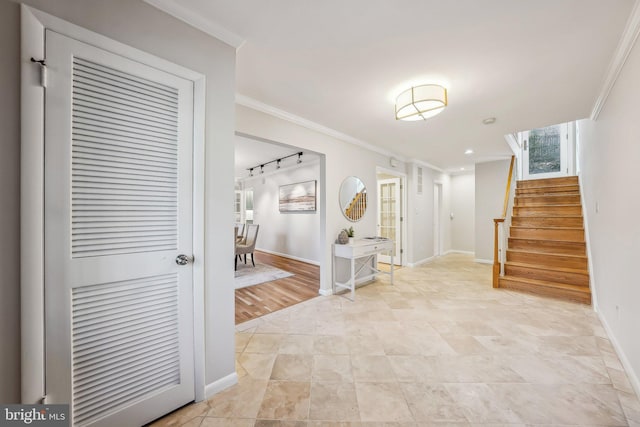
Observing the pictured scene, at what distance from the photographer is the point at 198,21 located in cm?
151

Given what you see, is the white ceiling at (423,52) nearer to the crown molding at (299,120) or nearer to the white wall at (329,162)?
the crown molding at (299,120)

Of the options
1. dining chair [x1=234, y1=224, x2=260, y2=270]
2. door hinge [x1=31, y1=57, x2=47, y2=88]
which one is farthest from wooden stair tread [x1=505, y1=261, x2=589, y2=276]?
door hinge [x1=31, y1=57, x2=47, y2=88]

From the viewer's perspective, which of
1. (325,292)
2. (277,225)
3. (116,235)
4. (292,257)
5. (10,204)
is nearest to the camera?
(10,204)

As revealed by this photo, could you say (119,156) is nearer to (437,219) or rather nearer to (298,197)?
(298,197)

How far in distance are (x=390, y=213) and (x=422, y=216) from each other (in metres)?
0.81

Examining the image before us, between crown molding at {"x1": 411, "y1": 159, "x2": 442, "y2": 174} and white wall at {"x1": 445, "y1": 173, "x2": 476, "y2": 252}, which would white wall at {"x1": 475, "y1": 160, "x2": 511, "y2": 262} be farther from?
white wall at {"x1": 445, "y1": 173, "x2": 476, "y2": 252}

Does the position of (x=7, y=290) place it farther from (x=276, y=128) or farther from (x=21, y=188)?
(x=276, y=128)

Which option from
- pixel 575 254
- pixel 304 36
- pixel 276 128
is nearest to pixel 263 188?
pixel 276 128

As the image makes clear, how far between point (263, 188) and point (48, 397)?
6.20 metres

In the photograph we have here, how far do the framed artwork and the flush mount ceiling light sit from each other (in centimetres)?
323

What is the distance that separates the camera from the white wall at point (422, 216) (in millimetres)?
5254

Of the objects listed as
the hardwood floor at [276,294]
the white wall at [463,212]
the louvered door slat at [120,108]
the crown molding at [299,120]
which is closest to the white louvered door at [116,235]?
the louvered door slat at [120,108]

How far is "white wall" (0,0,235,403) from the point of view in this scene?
0.98 meters

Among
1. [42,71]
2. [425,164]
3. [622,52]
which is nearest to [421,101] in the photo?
[622,52]
